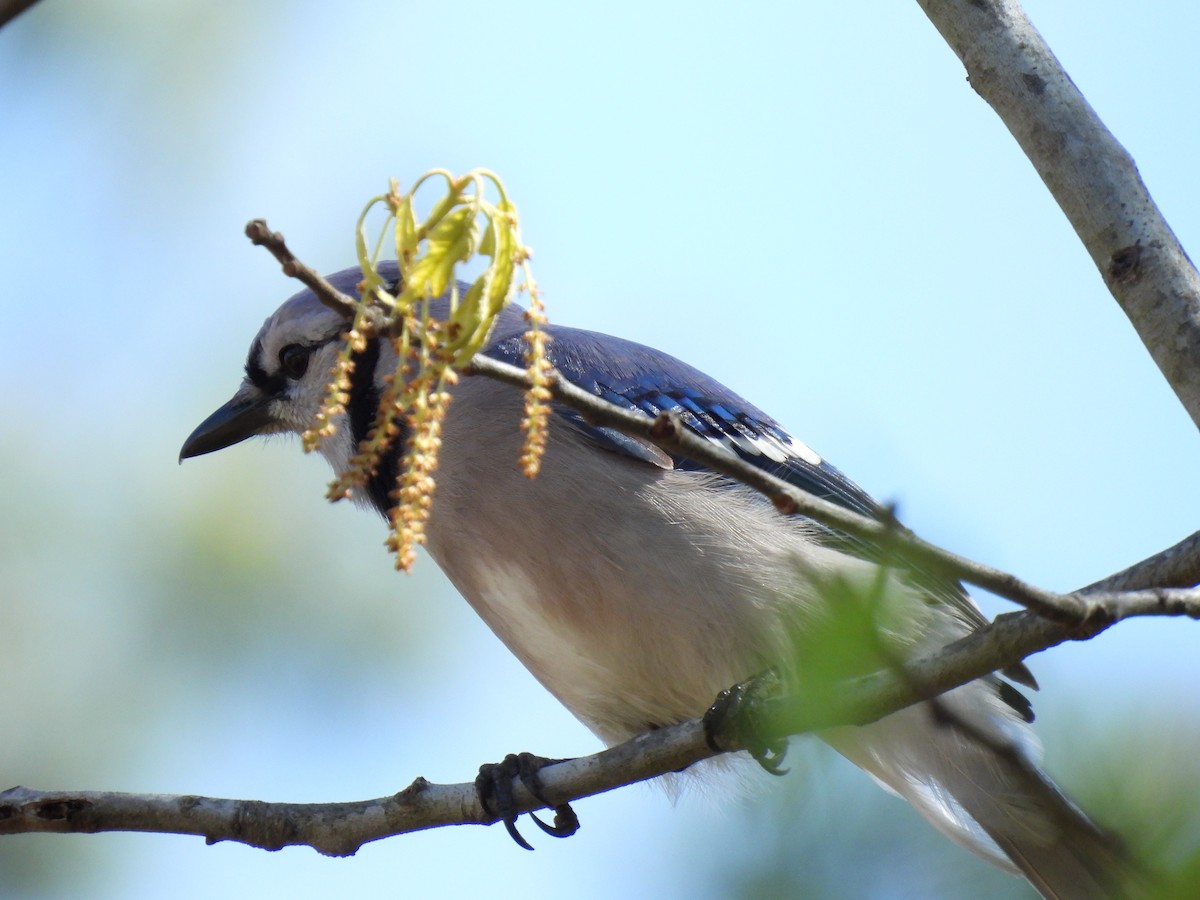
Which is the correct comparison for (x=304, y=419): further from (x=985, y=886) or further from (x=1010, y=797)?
(x=985, y=886)

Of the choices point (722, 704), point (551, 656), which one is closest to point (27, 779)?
point (551, 656)

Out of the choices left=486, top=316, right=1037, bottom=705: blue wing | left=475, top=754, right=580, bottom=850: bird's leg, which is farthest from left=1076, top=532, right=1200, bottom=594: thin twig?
left=486, top=316, right=1037, bottom=705: blue wing

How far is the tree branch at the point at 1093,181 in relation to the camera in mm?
2055

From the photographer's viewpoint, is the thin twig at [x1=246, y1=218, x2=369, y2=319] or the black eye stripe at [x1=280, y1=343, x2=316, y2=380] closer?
the thin twig at [x1=246, y1=218, x2=369, y2=319]

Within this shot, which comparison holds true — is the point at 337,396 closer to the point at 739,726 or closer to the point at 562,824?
the point at 739,726

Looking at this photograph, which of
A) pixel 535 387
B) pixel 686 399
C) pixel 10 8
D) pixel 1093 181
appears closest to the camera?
pixel 10 8

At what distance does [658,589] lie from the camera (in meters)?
3.07

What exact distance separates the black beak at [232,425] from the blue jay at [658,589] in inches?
21.3

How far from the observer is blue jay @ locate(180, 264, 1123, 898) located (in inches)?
121

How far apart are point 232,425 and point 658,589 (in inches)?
59.7

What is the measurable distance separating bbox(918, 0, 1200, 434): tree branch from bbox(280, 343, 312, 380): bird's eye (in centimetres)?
219

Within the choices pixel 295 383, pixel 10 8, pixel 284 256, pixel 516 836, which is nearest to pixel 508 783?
pixel 516 836

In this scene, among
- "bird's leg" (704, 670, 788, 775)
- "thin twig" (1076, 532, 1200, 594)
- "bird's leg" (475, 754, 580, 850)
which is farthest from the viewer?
"bird's leg" (475, 754, 580, 850)

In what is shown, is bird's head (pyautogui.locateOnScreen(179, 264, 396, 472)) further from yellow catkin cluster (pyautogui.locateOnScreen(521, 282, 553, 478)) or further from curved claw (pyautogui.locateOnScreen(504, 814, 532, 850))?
yellow catkin cluster (pyautogui.locateOnScreen(521, 282, 553, 478))
